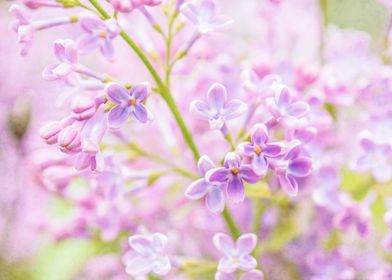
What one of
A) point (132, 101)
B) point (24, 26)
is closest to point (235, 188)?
point (132, 101)

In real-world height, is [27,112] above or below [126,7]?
below

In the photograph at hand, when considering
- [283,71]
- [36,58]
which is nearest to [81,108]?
[283,71]

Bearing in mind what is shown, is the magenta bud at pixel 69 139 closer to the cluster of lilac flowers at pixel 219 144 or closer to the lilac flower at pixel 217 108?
the cluster of lilac flowers at pixel 219 144

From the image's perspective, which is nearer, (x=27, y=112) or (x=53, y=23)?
(x=53, y=23)

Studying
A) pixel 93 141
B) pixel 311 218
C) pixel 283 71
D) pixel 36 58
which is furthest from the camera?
pixel 36 58

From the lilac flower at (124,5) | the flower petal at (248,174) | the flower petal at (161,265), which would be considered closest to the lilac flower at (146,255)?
the flower petal at (161,265)

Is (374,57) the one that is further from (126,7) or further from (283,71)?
(126,7)
